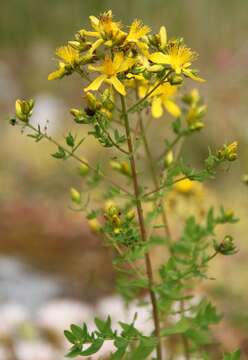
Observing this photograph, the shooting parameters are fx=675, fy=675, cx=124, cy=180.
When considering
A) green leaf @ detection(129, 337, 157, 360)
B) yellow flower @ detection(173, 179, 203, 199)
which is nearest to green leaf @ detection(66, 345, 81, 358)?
green leaf @ detection(129, 337, 157, 360)

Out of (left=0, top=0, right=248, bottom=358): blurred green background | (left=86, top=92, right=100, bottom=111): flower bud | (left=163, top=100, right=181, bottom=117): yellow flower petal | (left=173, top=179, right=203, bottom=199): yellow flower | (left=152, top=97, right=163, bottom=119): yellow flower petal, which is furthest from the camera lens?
(left=0, top=0, right=248, bottom=358): blurred green background

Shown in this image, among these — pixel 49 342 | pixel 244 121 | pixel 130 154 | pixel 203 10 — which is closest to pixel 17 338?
pixel 49 342

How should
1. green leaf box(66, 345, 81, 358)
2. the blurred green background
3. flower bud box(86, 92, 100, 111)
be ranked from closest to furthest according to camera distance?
flower bud box(86, 92, 100, 111), green leaf box(66, 345, 81, 358), the blurred green background

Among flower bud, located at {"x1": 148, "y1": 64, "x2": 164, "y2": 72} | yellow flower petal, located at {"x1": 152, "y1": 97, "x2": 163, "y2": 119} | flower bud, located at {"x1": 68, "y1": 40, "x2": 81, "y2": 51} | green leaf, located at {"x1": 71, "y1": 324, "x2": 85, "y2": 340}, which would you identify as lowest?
green leaf, located at {"x1": 71, "y1": 324, "x2": 85, "y2": 340}

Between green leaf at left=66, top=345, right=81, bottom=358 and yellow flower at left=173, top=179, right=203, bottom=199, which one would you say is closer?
green leaf at left=66, top=345, right=81, bottom=358

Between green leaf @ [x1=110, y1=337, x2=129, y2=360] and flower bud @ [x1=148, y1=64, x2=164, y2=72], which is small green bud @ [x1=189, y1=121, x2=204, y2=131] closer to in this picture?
flower bud @ [x1=148, y1=64, x2=164, y2=72]

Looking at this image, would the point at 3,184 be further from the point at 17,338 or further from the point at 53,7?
the point at 53,7

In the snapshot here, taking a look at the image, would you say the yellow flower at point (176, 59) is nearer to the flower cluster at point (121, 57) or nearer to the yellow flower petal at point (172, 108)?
the flower cluster at point (121, 57)
